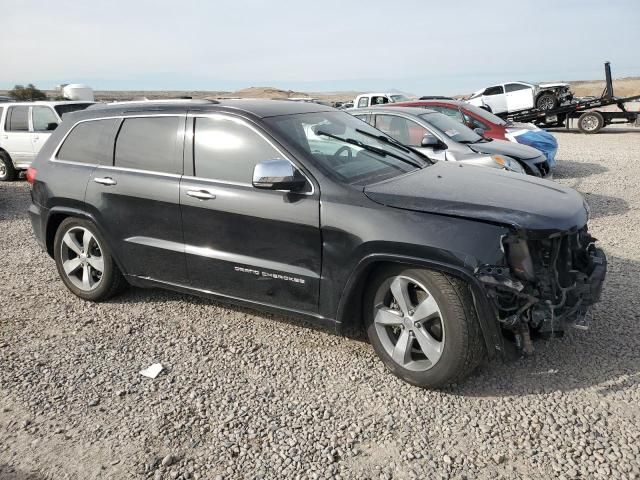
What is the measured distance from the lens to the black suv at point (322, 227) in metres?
3.00

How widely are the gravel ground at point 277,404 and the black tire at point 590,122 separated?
1743cm

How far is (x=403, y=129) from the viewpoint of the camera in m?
7.97

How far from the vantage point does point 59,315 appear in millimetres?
4555

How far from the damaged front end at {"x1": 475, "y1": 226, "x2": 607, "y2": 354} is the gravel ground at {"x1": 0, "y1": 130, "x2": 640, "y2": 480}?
486 mm

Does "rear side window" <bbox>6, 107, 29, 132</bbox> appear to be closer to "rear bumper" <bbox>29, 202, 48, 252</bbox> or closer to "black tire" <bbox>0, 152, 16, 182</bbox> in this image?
"black tire" <bbox>0, 152, 16, 182</bbox>

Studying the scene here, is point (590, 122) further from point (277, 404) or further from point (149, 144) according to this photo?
point (277, 404)

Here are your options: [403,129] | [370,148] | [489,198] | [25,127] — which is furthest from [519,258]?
[25,127]

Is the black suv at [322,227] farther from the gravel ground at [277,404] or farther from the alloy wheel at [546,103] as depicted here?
the alloy wheel at [546,103]

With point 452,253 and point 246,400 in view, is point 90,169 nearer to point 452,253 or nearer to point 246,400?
point 246,400

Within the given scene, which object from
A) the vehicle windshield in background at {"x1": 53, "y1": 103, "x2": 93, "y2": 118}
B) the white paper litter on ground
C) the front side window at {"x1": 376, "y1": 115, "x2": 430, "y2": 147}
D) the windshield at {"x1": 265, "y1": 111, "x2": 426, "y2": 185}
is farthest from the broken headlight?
the vehicle windshield in background at {"x1": 53, "y1": 103, "x2": 93, "y2": 118}

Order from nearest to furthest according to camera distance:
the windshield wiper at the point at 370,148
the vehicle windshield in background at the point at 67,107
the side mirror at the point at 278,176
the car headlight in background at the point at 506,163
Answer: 1. the side mirror at the point at 278,176
2. the windshield wiper at the point at 370,148
3. the car headlight in background at the point at 506,163
4. the vehicle windshield in background at the point at 67,107

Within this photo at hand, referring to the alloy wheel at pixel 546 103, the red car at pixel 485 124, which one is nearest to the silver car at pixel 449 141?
the red car at pixel 485 124

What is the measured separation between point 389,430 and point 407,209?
1.31 metres

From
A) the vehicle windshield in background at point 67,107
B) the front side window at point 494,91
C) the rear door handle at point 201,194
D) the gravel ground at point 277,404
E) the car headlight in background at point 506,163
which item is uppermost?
the front side window at point 494,91
